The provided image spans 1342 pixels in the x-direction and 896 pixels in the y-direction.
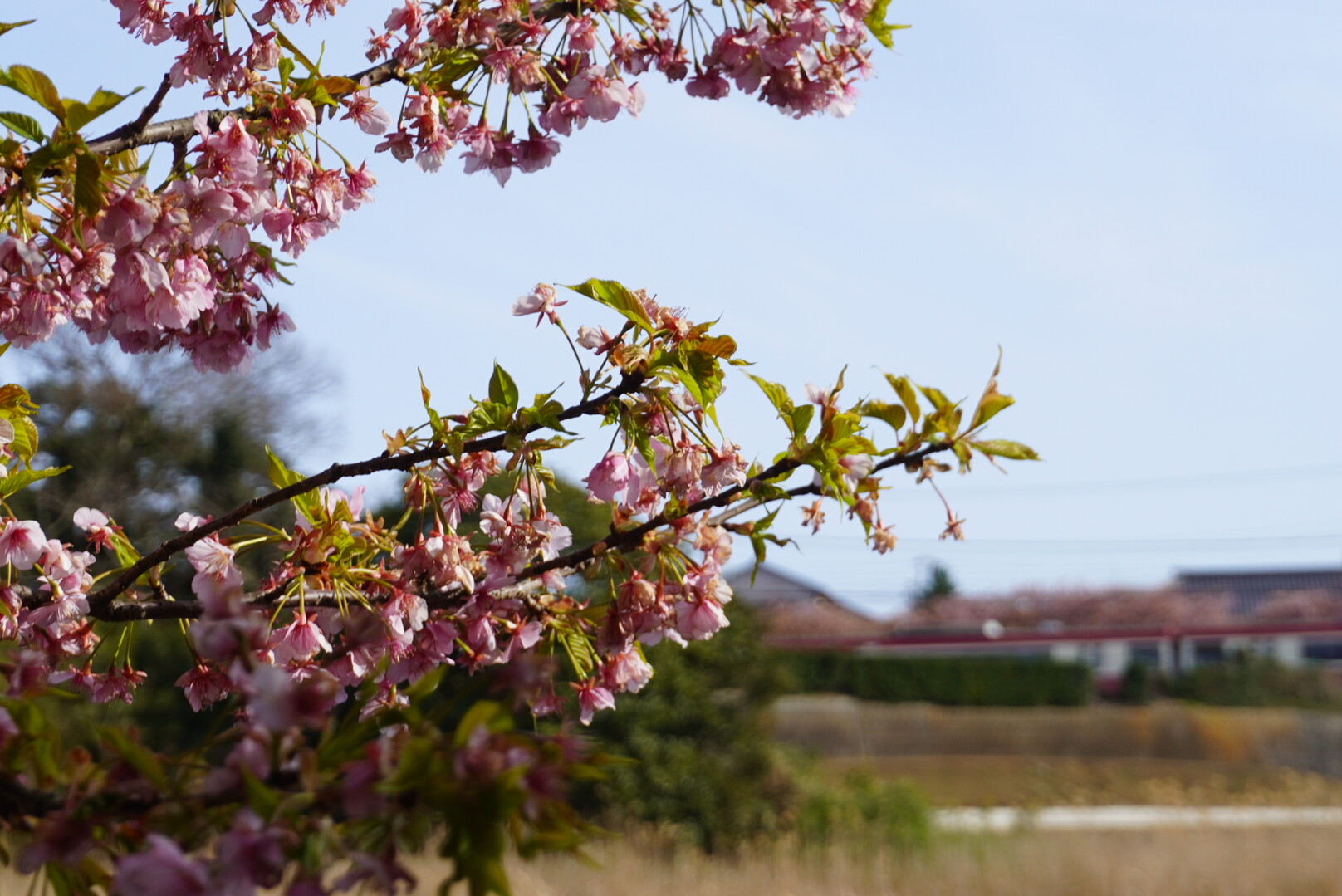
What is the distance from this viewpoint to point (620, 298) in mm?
1374

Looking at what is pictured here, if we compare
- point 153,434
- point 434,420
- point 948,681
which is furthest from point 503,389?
point 948,681

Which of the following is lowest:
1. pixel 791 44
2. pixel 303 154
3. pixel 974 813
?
pixel 974 813

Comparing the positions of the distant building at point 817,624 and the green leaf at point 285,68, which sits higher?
the green leaf at point 285,68

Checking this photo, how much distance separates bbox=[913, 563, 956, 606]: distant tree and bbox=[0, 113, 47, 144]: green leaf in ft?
134

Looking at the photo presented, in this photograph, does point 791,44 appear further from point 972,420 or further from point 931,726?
point 931,726

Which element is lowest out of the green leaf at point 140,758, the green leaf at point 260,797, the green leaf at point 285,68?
the green leaf at point 260,797

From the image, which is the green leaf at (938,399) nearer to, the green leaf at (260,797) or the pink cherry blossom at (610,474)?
the pink cherry blossom at (610,474)

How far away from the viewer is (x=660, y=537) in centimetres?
140

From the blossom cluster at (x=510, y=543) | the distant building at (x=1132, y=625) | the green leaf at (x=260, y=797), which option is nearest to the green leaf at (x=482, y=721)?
the green leaf at (x=260, y=797)

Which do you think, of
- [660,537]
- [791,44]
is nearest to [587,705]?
[660,537]

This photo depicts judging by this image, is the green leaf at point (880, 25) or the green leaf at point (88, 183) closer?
the green leaf at point (88, 183)

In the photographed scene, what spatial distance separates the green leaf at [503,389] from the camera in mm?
1351

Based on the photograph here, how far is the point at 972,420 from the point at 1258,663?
23.3 metres

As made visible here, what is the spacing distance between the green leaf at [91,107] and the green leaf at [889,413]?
2.56 ft
